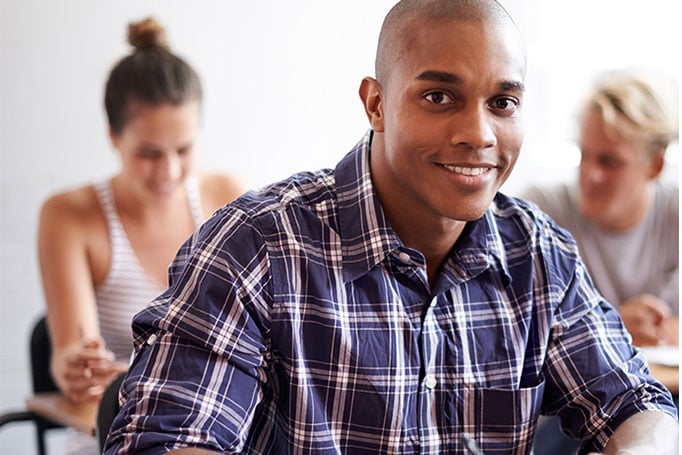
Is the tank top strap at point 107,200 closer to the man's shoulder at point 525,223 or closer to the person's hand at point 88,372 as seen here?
the person's hand at point 88,372

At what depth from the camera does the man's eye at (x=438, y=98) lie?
1.25m

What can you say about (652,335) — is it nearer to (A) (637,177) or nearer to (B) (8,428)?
(A) (637,177)

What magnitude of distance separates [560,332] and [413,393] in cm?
26

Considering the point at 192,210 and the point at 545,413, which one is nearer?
the point at 545,413

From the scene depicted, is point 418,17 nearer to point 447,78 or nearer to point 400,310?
point 447,78

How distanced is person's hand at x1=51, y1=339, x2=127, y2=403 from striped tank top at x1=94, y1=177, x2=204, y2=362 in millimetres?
209

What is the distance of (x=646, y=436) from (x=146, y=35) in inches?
61.7

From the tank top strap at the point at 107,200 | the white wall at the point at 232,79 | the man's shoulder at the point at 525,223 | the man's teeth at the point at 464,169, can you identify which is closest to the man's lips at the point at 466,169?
the man's teeth at the point at 464,169

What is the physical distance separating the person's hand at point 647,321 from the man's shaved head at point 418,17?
4.05 ft

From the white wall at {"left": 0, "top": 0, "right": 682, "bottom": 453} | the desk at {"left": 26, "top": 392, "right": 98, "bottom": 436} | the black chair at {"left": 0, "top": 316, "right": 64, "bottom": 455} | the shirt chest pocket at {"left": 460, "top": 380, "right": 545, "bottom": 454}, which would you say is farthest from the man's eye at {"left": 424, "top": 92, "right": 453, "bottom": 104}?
the white wall at {"left": 0, "top": 0, "right": 682, "bottom": 453}

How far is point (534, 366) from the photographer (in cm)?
140

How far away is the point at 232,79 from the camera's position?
344 centimetres

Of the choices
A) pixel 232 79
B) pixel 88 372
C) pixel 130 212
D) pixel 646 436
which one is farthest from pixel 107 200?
pixel 646 436

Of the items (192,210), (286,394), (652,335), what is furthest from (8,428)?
(286,394)
